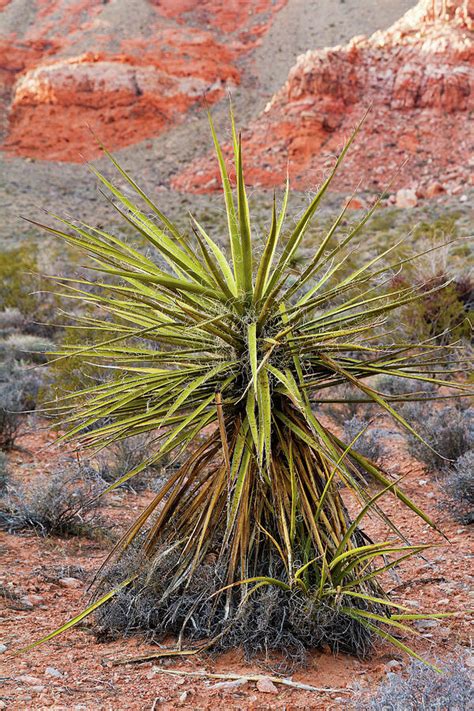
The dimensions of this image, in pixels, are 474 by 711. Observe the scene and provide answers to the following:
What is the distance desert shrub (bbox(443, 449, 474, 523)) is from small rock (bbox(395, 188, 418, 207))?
26026 millimetres

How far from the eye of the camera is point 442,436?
671 centimetres

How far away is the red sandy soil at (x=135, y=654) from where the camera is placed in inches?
108

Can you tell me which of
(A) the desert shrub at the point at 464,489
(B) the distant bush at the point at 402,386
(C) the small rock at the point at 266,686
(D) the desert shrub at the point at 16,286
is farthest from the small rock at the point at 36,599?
(D) the desert shrub at the point at 16,286

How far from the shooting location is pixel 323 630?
3146 mm

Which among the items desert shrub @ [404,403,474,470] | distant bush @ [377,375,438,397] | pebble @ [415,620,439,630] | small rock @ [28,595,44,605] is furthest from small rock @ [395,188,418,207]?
small rock @ [28,595,44,605]

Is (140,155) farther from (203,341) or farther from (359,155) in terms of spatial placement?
(203,341)

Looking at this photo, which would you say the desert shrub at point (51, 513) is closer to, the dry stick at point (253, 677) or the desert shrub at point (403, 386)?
the dry stick at point (253, 677)

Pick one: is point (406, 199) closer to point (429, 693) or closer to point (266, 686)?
point (266, 686)

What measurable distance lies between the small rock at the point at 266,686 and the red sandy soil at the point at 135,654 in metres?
0.02

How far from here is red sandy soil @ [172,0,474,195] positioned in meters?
35.7

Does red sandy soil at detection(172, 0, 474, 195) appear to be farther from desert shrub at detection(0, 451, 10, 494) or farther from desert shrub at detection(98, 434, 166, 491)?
desert shrub at detection(0, 451, 10, 494)

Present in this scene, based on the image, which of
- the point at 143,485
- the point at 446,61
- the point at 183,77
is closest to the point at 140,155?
the point at 183,77

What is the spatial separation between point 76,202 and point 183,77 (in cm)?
1775

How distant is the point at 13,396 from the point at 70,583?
16.2 feet
